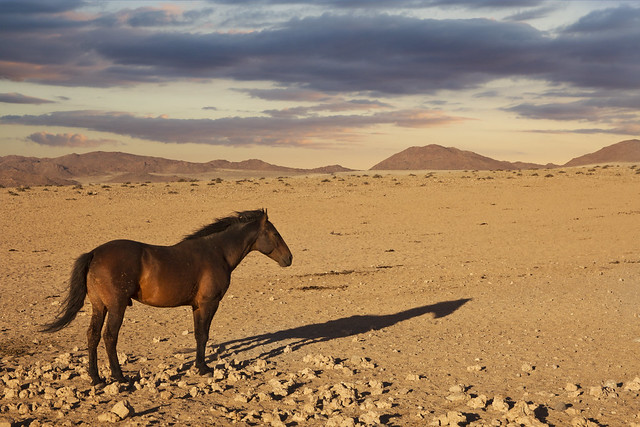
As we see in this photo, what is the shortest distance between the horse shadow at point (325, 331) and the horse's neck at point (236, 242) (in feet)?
5.62

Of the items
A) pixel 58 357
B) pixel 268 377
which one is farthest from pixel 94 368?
pixel 268 377

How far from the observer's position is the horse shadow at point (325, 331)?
11164 millimetres

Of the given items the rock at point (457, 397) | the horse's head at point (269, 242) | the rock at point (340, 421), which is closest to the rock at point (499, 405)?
the rock at point (457, 397)

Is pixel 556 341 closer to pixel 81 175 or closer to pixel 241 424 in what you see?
pixel 241 424

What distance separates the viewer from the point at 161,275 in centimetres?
900

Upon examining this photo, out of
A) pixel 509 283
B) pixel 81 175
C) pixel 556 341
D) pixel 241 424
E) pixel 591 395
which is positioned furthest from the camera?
pixel 81 175

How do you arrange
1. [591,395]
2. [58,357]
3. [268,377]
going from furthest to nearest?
[58,357] → [268,377] → [591,395]

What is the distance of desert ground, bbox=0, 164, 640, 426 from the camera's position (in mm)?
7984

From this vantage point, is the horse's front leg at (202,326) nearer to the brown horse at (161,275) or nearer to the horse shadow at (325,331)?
the brown horse at (161,275)

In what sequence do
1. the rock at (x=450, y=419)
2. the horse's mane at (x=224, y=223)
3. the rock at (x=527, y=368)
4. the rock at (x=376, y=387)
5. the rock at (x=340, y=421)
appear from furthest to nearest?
the horse's mane at (x=224, y=223)
the rock at (x=527, y=368)
the rock at (x=376, y=387)
the rock at (x=450, y=419)
the rock at (x=340, y=421)

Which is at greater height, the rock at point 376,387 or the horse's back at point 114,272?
the horse's back at point 114,272

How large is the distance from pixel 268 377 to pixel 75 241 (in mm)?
19410

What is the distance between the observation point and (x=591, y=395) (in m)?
8.51

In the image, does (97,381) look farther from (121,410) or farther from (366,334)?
(366,334)
